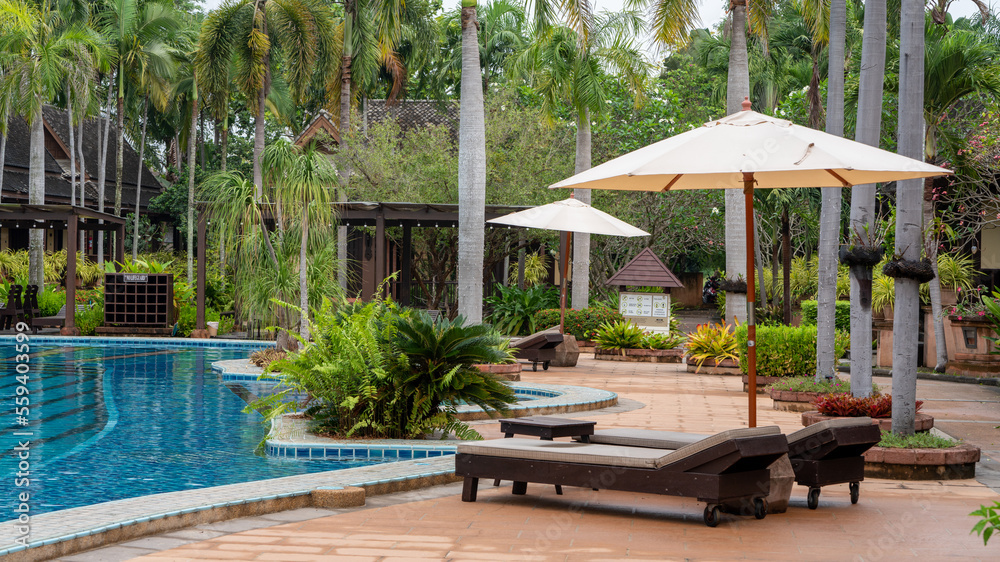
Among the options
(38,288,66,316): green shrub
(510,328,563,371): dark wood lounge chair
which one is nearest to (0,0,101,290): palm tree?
(38,288,66,316): green shrub

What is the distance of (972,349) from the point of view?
49.9 feet

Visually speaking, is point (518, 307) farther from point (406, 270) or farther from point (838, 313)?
point (838, 313)

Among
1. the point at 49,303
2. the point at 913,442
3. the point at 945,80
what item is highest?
the point at 945,80

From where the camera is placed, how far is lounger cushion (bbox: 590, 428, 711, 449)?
6.01m

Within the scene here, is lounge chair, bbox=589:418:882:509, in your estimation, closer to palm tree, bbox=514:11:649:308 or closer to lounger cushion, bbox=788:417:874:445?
lounger cushion, bbox=788:417:874:445

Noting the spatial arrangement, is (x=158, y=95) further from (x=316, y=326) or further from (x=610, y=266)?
(x=316, y=326)

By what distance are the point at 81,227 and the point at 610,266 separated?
45.0 ft

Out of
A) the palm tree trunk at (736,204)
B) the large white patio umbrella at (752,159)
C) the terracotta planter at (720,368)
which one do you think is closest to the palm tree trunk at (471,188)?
the terracotta planter at (720,368)

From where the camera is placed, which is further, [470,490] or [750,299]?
[750,299]

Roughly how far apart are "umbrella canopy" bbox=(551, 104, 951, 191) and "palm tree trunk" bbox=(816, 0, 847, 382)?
10.5 ft

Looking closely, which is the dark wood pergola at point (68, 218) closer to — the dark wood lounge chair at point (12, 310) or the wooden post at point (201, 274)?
the dark wood lounge chair at point (12, 310)

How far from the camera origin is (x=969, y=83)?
15.7m

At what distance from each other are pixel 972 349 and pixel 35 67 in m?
22.8

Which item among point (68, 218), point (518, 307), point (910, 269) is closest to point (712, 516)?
point (910, 269)
